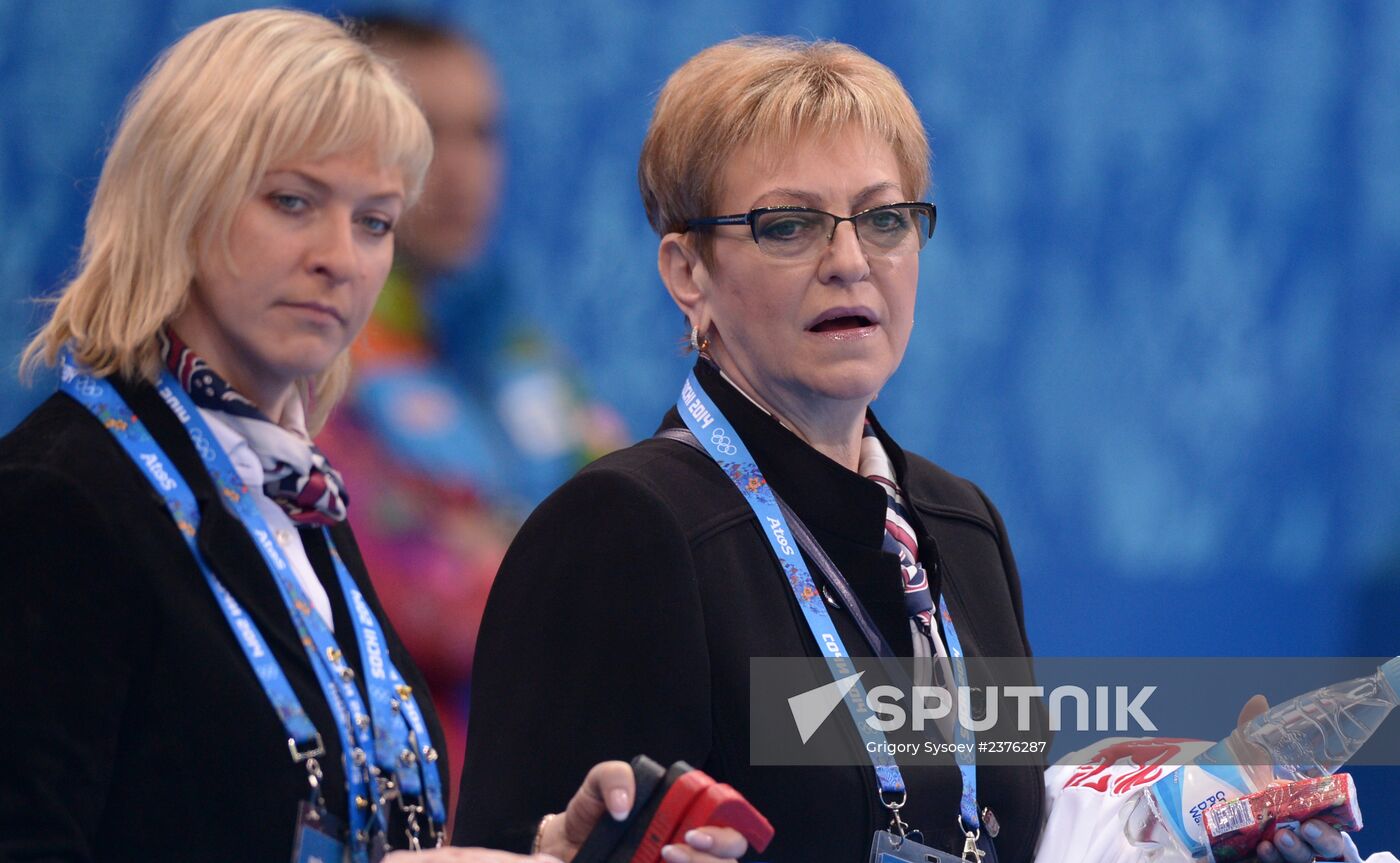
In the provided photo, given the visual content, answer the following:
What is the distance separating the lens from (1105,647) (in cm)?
407

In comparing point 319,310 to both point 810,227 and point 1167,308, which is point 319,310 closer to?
point 810,227

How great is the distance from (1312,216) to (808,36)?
144cm

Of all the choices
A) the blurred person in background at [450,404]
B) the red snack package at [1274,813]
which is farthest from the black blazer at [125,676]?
the blurred person in background at [450,404]

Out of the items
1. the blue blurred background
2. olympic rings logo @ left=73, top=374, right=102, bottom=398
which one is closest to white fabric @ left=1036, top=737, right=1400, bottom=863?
olympic rings logo @ left=73, top=374, right=102, bottom=398

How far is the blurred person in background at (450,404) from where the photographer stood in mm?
3418

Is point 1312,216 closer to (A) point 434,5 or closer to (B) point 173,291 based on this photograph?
(A) point 434,5

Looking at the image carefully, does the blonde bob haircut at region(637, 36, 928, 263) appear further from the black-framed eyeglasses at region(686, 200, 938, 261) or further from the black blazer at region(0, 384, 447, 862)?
the black blazer at region(0, 384, 447, 862)

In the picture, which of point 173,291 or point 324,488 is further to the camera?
point 324,488

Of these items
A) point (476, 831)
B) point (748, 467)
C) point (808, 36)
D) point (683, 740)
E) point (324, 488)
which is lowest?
point (476, 831)

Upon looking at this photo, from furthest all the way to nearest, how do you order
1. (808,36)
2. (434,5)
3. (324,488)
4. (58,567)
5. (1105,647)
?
(1105,647) < (808,36) < (434,5) < (324,488) < (58,567)

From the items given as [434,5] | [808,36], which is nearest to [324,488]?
[434,5]

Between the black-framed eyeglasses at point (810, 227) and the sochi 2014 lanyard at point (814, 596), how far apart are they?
21 cm

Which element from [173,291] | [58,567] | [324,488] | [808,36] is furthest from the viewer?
[808,36]

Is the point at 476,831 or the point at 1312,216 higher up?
the point at 1312,216
